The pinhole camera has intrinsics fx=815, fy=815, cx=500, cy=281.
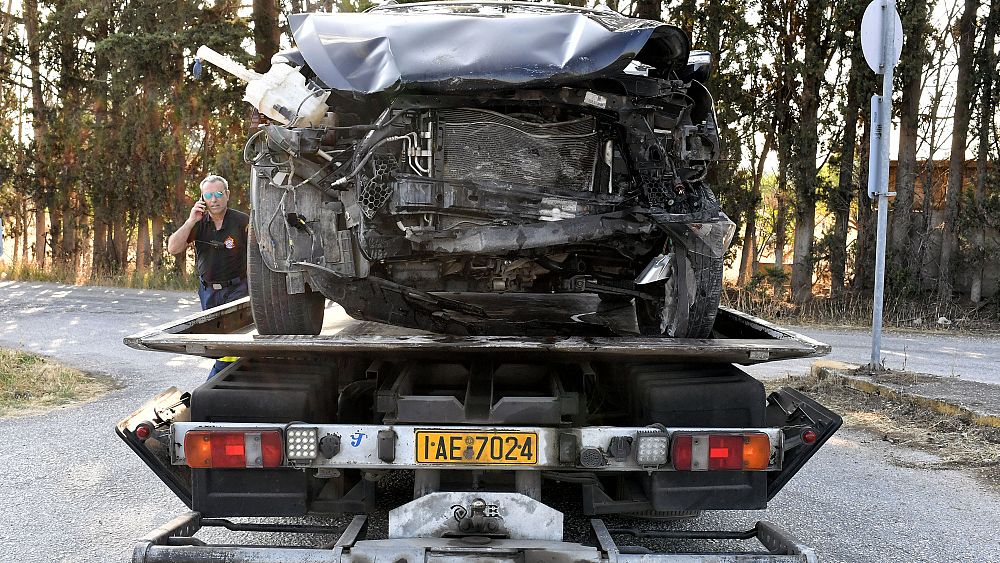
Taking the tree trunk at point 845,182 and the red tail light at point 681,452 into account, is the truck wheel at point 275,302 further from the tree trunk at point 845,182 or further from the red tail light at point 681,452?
the tree trunk at point 845,182

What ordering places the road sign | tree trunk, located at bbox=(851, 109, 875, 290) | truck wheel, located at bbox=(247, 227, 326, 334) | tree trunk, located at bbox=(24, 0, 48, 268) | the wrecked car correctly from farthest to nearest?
tree trunk, located at bbox=(24, 0, 48, 268)
tree trunk, located at bbox=(851, 109, 875, 290)
the road sign
truck wheel, located at bbox=(247, 227, 326, 334)
the wrecked car

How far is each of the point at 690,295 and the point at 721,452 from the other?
100 centimetres

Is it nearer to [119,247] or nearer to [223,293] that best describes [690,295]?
[223,293]

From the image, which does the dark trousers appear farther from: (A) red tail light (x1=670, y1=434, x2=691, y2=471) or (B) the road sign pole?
(B) the road sign pole

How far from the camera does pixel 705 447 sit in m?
2.97

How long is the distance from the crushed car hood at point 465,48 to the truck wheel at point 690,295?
965 millimetres

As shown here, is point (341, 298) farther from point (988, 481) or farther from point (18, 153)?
point (18, 153)

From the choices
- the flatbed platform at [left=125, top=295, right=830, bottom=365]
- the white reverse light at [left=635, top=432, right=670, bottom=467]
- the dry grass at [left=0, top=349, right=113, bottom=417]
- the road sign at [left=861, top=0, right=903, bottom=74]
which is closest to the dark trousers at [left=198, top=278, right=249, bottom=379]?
the dry grass at [left=0, top=349, right=113, bottom=417]

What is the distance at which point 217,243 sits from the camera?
5824 millimetres

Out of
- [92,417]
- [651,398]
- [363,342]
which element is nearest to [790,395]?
[651,398]

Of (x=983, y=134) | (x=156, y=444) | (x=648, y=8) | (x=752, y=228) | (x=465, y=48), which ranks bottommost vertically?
(x=156, y=444)

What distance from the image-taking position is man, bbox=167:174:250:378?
580 centimetres

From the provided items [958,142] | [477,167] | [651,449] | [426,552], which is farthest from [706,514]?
[958,142]

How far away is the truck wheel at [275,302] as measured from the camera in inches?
158
